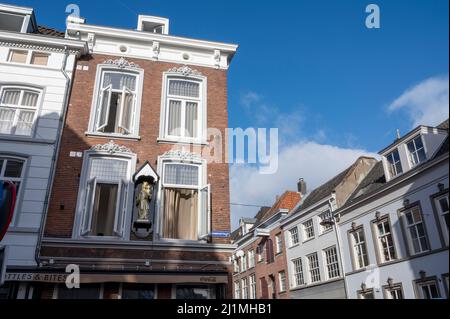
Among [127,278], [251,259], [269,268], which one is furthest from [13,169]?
[251,259]

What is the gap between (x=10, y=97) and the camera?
11.0 metres

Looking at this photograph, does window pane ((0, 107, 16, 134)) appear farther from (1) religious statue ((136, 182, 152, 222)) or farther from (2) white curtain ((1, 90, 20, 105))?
(1) religious statue ((136, 182, 152, 222))

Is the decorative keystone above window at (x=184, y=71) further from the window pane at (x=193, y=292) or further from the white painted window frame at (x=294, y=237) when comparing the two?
the white painted window frame at (x=294, y=237)

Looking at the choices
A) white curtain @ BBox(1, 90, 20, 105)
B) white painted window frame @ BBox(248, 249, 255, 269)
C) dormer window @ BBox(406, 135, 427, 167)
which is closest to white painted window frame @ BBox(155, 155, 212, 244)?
white curtain @ BBox(1, 90, 20, 105)

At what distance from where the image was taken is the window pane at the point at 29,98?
11.0 meters

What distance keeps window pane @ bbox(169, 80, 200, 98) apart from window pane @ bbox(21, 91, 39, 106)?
4183mm

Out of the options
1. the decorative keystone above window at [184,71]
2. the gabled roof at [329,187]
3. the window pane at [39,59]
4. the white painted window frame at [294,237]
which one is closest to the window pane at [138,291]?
the decorative keystone above window at [184,71]

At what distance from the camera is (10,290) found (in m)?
8.48

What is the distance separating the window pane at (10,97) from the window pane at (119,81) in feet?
8.56

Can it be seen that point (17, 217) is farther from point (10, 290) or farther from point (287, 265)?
point (287, 265)

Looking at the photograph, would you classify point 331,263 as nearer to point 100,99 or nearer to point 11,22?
point 100,99

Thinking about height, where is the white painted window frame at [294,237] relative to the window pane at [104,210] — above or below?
above

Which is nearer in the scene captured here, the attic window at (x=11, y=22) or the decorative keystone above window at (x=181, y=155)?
the decorative keystone above window at (x=181, y=155)
